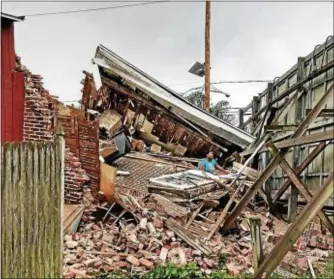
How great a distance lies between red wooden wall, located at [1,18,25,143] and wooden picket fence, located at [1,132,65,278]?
3.79 m

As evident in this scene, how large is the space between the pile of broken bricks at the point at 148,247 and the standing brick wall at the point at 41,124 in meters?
0.41

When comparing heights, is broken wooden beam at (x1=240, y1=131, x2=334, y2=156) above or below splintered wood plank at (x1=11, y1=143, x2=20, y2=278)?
above

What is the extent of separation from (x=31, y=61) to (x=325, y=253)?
5760 millimetres

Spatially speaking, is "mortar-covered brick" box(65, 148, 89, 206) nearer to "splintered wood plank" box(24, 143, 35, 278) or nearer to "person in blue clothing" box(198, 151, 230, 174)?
"person in blue clothing" box(198, 151, 230, 174)

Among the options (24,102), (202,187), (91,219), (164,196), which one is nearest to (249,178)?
(202,187)

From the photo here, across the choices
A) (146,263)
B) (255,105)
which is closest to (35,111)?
(146,263)

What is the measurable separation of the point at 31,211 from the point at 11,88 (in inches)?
173

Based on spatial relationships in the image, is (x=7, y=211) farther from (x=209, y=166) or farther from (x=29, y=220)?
(x=209, y=166)

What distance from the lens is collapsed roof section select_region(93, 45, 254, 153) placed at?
12.1 m

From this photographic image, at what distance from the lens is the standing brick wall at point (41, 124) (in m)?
8.38

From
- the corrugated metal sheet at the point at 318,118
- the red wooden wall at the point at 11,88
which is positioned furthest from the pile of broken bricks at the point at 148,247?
the red wooden wall at the point at 11,88

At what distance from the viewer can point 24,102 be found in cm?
837

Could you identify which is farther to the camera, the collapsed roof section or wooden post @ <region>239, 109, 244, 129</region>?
wooden post @ <region>239, 109, 244, 129</region>

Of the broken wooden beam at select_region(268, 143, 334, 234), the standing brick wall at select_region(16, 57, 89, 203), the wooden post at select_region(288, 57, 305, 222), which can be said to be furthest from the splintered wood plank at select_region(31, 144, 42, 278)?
the wooden post at select_region(288, 57, 305, 222)
